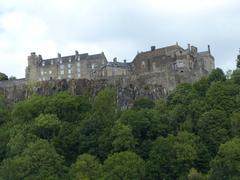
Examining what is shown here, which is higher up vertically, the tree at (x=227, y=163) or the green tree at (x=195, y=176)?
the tree at (x=227, y=163)

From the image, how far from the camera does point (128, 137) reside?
59.8 m

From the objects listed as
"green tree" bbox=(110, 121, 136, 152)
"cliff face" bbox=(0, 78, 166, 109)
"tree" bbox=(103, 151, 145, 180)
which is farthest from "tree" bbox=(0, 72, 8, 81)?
"tree" bbox=(103, 151, 145, 180)

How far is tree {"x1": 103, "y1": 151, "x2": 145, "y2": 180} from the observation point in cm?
5372

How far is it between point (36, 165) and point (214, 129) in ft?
57.0

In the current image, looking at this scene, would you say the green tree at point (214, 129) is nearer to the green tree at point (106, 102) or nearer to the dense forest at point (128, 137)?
the dense forest at point (128, 137)

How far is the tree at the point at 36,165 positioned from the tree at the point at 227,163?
1461cm

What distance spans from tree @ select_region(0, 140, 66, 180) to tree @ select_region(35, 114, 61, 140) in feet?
23.7

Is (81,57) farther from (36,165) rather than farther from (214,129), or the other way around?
(214,129)

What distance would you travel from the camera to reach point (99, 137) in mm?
61562

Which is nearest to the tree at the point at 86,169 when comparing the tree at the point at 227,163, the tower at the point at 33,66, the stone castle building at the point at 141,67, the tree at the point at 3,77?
the tree at the point at 227,163

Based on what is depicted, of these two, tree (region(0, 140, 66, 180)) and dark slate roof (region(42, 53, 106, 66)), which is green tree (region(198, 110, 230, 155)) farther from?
dark slate roof (region(42, 53, 106, 66))

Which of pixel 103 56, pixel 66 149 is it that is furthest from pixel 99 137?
pixel 103 56

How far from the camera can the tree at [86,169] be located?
54812 mm

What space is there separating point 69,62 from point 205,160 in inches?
1700
